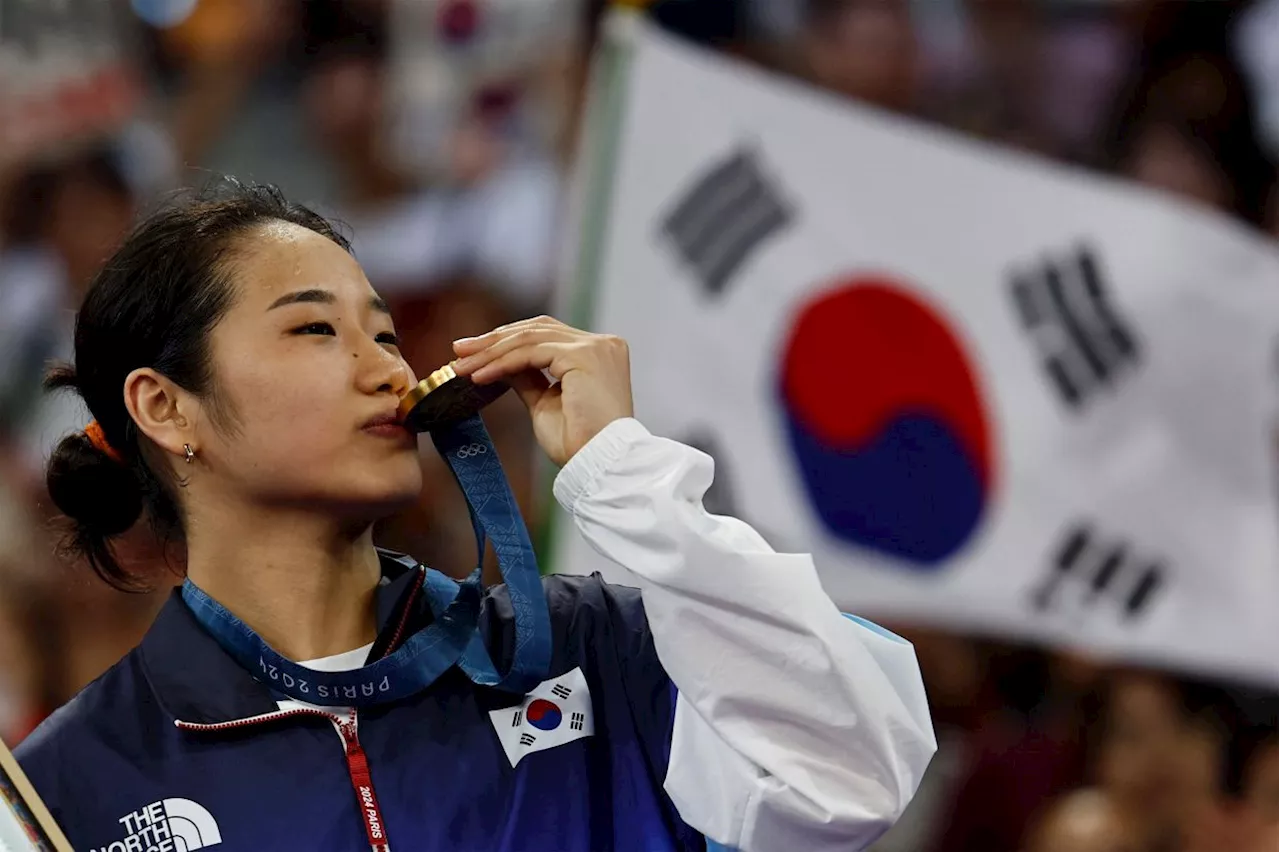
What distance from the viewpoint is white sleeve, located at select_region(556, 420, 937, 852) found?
176 centimetres

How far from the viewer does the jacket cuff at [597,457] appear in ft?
6.01

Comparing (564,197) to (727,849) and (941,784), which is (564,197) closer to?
(941,784)

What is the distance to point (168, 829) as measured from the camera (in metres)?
1.85

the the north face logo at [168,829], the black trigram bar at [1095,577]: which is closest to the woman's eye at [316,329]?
the the north face logo at [168,829]

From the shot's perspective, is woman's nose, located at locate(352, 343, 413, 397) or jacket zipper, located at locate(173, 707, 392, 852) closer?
jacket zipper, located at locate(173, 707, 392, 852)

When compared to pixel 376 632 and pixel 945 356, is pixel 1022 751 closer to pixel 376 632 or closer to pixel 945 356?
pixel 945 356

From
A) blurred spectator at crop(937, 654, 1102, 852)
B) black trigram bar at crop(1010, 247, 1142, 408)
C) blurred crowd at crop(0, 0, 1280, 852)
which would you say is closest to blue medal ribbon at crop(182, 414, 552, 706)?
blurred crowd at crop(0, 0, 1280, 852)

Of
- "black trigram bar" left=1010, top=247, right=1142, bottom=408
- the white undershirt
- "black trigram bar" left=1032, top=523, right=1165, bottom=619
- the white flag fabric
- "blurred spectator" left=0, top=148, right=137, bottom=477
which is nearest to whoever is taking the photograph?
the white undershirt

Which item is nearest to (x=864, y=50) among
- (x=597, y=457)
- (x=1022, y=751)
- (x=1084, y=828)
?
(x=1022, y=751)

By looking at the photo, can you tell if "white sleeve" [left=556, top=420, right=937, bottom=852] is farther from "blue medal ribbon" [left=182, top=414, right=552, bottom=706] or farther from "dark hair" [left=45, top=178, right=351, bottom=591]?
"dark hair" [left=45, top=178, right=351, bottom=591]

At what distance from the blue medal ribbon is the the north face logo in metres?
0.15

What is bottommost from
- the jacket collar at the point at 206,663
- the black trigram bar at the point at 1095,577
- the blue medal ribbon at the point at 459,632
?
the black trigram bar at the point at 1095,577

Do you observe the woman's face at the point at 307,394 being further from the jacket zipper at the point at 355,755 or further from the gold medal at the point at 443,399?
the jacket zipper at the point at 355,755

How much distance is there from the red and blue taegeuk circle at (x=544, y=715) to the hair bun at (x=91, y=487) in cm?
57
